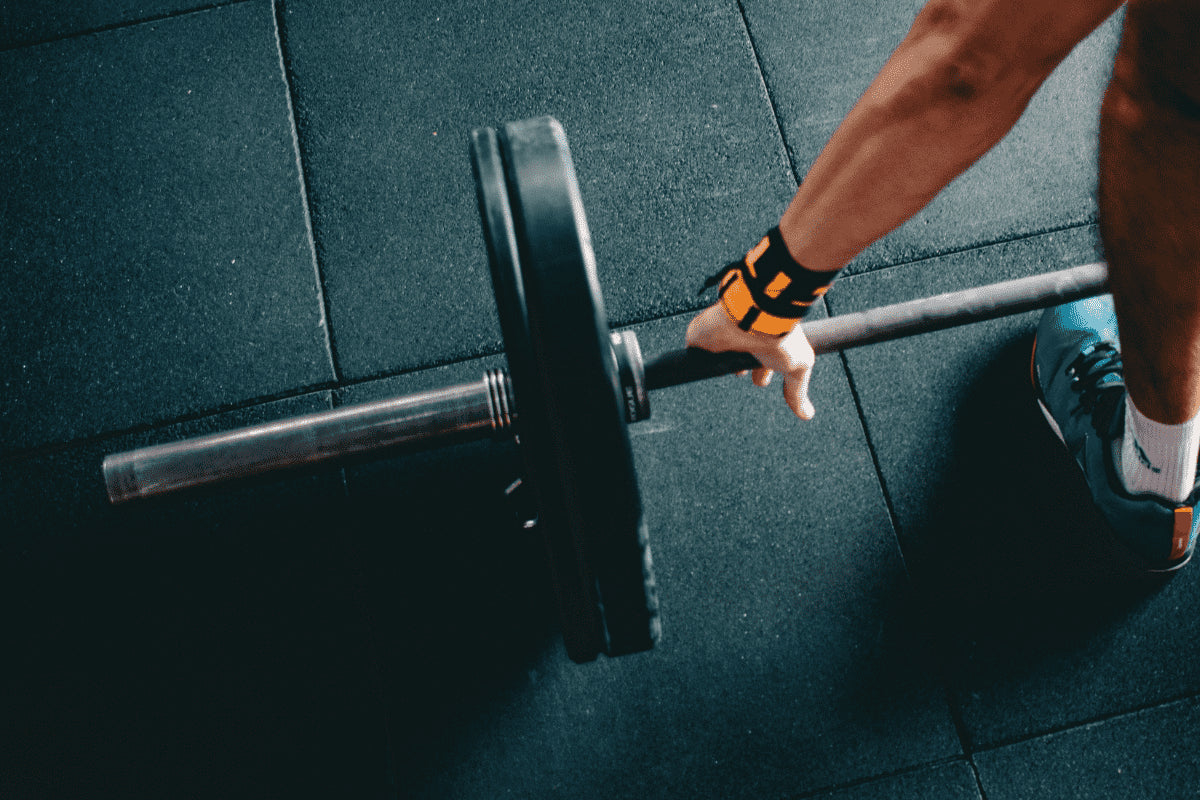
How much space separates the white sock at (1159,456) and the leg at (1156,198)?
1.2 inches

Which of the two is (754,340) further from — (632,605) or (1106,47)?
(1106,47)

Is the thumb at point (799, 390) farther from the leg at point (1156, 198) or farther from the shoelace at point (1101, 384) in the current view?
the shoelace at point (1101, 384)

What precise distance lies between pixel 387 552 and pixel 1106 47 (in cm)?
144

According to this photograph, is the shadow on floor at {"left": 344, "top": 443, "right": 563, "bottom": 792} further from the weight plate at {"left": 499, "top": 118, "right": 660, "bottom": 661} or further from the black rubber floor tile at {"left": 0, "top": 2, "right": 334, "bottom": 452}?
the weight plate at {"left": 499, "top": 118, "right": 660, "bottom": 661}

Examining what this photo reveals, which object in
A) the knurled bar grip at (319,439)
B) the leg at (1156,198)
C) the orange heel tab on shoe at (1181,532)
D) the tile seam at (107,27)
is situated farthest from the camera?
the tile seam at (107,27)

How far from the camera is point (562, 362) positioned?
61 centimetres

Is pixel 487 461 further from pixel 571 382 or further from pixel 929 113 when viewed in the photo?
pixel 929 113

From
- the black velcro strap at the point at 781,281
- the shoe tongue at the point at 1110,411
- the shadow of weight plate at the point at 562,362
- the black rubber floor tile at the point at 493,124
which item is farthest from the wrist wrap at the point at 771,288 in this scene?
the shoe tongue at the point at 1110,411

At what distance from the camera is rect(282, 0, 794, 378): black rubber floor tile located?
1.22 m

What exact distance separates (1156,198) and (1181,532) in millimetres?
488

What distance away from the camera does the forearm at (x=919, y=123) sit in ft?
1.86

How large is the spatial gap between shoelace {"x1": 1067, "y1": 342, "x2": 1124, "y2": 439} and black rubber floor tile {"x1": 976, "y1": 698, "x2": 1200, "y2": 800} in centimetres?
41

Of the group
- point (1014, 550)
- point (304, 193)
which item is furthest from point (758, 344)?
point (304, 193)

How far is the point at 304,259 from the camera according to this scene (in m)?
1.23
